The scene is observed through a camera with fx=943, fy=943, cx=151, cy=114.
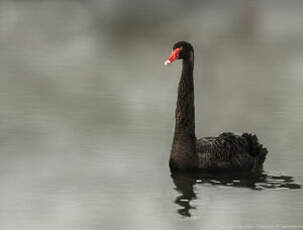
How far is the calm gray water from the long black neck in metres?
0.17

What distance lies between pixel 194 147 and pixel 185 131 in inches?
6.6

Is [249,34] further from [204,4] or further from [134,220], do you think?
[134,220]

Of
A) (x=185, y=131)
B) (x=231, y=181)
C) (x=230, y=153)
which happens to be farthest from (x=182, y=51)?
(x=231, y=181)

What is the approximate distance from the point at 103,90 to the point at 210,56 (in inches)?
195

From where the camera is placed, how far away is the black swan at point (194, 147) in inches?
332

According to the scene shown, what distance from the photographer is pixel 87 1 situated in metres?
30.9

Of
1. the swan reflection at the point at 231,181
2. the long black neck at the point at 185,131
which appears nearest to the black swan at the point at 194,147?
the long black neck at the point at 185,131

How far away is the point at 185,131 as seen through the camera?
8.55m

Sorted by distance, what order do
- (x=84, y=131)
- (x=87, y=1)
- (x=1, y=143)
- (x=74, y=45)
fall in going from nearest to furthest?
(x=1, y=143), (x=84, y=131), (x=74, y=45), (x=87, y=1)

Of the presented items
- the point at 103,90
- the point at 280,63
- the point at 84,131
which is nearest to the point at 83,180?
the point at 84,131

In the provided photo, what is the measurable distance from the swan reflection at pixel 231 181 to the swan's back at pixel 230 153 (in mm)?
110

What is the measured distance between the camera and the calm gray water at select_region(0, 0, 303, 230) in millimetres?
7047

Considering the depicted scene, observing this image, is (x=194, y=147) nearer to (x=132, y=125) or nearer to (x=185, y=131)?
(x=185, y=131)

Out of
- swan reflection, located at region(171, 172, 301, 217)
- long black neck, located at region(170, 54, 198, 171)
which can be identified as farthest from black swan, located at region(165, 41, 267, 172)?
swan reflection, located at region(171, 172, 301, 217)
